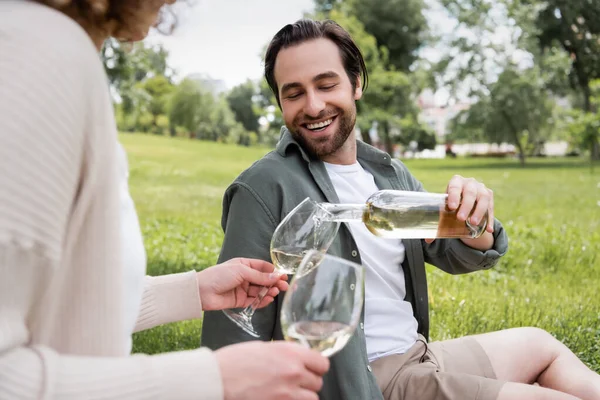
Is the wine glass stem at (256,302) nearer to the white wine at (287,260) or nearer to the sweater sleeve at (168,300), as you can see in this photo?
the white wine at (287,260)

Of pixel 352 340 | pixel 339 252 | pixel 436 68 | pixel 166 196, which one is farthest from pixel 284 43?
pixel 436 68

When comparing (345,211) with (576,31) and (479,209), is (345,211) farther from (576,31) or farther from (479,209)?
(576,31)

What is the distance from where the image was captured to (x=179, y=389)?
38.3 inches

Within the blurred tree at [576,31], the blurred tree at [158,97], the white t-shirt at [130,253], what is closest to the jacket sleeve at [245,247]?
the white t-shirt at [130,253]

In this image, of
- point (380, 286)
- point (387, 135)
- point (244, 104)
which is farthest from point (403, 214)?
point (244, 104)

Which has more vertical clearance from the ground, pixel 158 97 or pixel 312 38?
pixel 312 38

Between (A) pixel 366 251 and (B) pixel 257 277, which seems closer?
(B) pixel 257 277

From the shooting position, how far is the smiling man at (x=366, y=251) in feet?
6.91

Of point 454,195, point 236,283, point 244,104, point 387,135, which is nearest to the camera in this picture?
point 236,283

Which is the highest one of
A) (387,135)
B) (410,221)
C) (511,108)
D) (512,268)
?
(511,108)

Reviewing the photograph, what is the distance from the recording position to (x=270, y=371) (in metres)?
0.99

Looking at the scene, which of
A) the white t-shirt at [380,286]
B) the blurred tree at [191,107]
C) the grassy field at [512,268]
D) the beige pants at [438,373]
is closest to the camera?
the beige pants at [438,373]

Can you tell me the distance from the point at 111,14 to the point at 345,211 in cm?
105

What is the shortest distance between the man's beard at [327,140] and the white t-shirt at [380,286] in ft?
0.24
